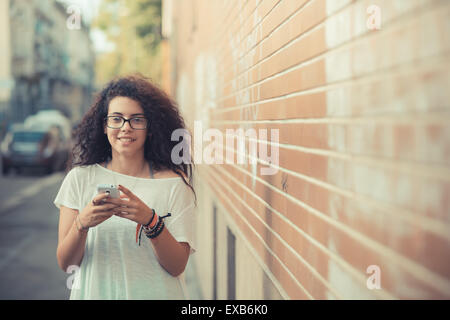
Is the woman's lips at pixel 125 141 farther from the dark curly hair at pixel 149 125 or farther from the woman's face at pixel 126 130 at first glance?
the dark curly hair at pixel 149 125

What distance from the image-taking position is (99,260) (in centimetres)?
212

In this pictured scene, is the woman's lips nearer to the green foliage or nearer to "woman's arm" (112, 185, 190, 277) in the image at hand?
"woman's arm" (112, 185, 190, 277)

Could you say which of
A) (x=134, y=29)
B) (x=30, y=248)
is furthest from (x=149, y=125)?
(x=134, y=29)

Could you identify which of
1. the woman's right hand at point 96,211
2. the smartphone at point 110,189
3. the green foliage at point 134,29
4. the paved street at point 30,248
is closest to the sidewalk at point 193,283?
the paved street at point 30,248

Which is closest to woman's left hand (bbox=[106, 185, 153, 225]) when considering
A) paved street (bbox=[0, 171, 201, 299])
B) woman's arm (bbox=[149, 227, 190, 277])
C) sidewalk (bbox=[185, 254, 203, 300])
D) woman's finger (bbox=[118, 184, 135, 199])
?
woman's finger (bbox=[118, 184, 135, 199])

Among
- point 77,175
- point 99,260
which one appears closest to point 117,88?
point 77,175

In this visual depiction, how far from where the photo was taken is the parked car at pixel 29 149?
17.1m

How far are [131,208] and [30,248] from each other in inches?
274

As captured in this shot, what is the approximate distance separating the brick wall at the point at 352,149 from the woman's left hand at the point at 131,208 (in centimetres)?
57

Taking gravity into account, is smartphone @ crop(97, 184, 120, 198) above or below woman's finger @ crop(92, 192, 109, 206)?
above

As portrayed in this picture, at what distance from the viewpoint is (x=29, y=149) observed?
17172 millimetres

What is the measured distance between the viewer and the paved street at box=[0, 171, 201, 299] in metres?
6.11
